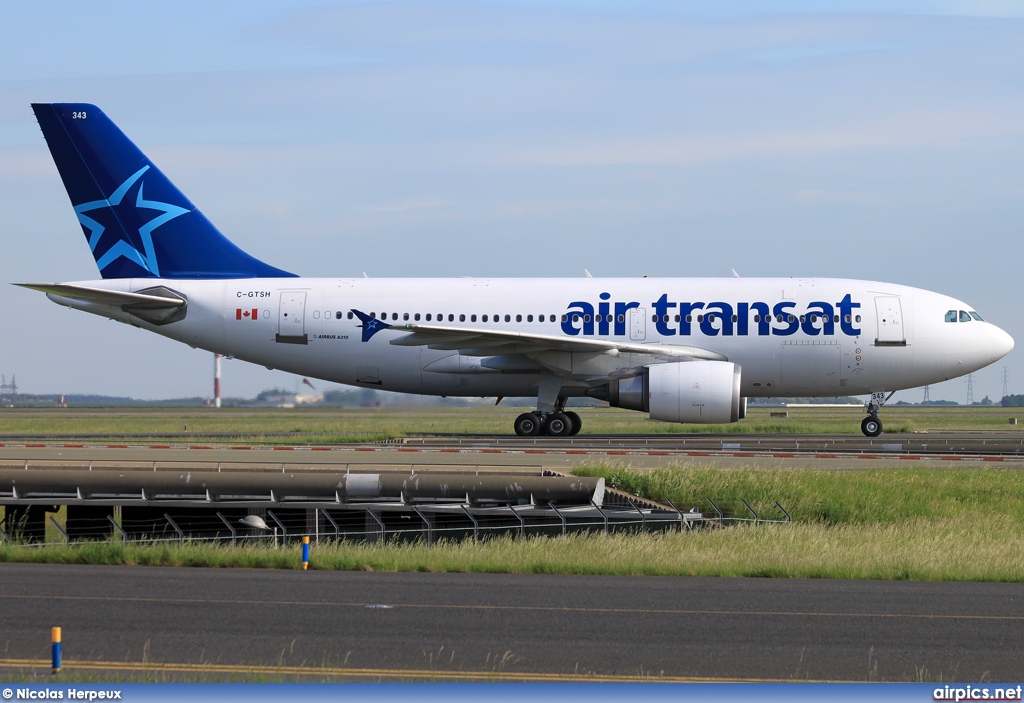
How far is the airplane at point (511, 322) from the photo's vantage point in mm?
33375

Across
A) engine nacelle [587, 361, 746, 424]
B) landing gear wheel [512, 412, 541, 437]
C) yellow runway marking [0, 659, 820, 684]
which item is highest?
engine nacelle [587, 361, 746, 424]

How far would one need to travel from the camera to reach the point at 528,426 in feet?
112

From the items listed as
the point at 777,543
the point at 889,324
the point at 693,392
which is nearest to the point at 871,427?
the point at 889,324

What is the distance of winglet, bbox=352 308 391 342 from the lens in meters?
34.3

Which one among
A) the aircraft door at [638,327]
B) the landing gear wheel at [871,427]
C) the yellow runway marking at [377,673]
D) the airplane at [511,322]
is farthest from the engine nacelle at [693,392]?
the yellow runway marking at [377,673]

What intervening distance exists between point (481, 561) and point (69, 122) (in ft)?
87.9

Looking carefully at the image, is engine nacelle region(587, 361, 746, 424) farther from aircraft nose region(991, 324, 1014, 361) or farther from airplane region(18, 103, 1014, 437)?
aircraft nose region(991, 324, 1014, 361)

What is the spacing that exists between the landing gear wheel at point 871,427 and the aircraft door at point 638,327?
6.88 m

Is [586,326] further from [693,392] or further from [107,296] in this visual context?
[107,296]

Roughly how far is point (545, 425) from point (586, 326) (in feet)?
10.1

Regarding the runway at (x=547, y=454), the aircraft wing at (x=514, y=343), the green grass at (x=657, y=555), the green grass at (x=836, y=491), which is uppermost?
the aircraft wing at (x=514, y=343)

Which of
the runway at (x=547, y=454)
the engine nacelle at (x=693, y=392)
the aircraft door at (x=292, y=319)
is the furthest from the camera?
the aircraft door at (x=292, y=319)

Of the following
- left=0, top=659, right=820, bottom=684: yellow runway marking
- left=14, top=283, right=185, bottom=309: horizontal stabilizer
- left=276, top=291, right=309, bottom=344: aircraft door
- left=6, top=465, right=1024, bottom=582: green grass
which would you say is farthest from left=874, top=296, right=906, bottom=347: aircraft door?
left=0, top=659, right=820, bottom=684: yellow runway marking

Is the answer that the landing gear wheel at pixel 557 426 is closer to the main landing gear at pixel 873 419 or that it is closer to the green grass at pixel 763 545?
the main landing gear at pixel 873 419
